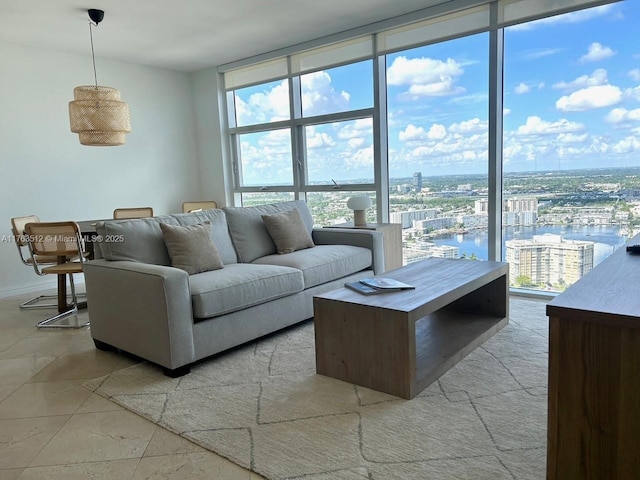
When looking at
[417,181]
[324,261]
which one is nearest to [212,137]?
[417,181]

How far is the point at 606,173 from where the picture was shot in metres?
3.57

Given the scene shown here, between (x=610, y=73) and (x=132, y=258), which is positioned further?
(x=610, y=73)

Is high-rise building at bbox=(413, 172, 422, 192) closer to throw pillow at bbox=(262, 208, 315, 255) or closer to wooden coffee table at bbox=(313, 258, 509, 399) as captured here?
throw pillow at bbox=(262, 208, 315, 255)

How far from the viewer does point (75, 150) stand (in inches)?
204

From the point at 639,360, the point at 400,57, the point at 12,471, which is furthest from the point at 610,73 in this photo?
the point at 12,471

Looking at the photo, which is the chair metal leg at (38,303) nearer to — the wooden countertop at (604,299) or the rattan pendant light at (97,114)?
the rattan pendant light at (97,114)

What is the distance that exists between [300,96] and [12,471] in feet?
15.2

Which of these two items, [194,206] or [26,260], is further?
[194,206]

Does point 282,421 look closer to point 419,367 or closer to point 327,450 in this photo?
point 327,450

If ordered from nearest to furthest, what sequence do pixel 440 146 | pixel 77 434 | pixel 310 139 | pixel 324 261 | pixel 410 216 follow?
pixel 77 434, pixel 324 261, pixel 440 146, pixel 410 216, pixel 310 139

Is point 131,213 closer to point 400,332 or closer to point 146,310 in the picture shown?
point 146,310

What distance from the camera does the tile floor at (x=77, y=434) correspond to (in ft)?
5.61

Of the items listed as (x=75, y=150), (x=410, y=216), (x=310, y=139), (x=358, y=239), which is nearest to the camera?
(x=358, y=239)

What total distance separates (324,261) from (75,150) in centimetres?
357
